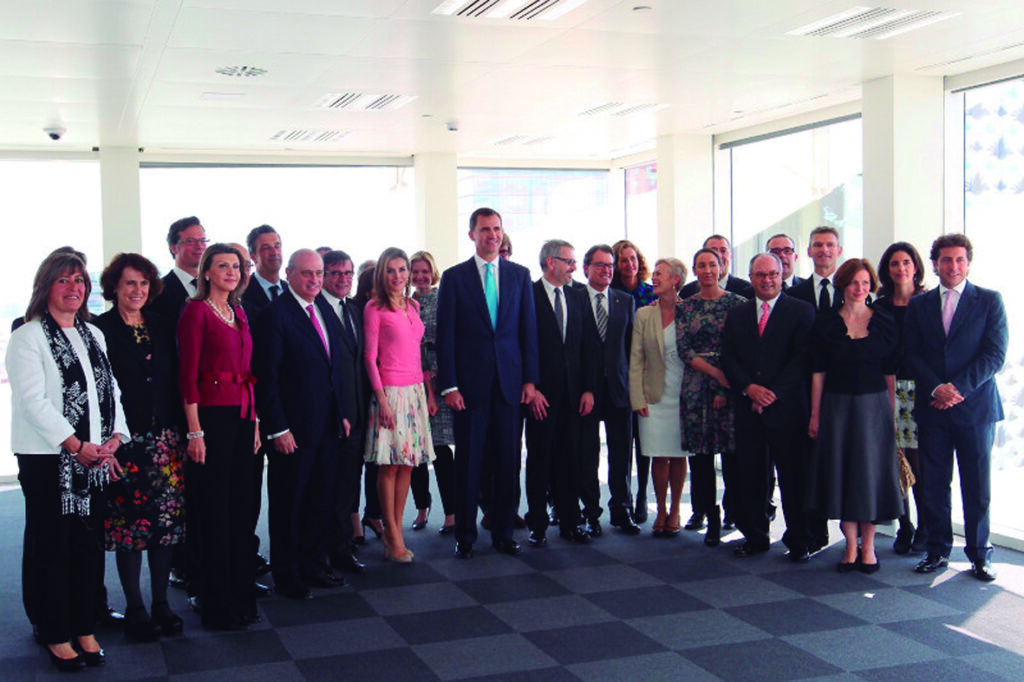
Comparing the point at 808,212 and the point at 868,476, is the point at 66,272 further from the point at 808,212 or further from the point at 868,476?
the point at 808,212

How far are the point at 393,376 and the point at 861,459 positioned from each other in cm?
242

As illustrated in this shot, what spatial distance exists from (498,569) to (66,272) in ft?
8.80

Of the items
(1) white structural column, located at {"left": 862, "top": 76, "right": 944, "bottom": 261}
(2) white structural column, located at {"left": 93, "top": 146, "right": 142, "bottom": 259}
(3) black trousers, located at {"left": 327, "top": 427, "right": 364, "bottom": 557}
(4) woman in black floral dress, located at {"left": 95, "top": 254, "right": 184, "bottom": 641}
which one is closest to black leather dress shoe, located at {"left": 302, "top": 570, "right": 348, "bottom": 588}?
(3) black trousers, located at {"left": 327, "top": 427, "right": 364, "bottom": 557}

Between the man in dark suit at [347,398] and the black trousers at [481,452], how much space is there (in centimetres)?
60

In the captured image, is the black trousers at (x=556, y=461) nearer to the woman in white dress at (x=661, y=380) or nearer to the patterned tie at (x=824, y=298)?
the woman in white dress at (x=661, y=380)

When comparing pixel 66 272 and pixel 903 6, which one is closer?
pixel 66 272

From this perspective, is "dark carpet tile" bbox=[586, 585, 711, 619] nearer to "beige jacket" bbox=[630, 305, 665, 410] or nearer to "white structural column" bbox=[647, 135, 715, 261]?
"beige jacket" bbox=[630, 305, 665, 410]

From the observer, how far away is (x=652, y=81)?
7.73m

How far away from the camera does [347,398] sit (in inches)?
202

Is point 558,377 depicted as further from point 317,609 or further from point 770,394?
point 317,609

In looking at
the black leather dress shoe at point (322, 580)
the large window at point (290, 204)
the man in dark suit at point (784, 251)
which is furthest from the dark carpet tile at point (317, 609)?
the large window at point (290, 204)

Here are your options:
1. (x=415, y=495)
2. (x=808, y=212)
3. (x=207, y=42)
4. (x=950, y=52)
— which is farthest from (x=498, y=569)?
(x=808, y=212)

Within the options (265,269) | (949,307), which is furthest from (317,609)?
(949,307)

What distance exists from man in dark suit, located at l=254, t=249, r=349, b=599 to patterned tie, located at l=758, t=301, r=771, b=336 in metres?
2.21
